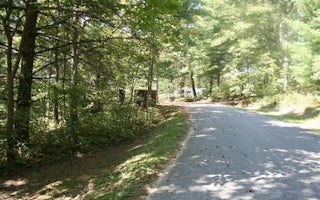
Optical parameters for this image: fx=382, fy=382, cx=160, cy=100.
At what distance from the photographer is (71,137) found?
11750mm

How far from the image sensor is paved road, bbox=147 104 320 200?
6266mm

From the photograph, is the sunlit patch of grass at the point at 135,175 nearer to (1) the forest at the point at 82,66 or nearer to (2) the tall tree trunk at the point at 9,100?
(2) the tall tree trunk at the point at 9,100

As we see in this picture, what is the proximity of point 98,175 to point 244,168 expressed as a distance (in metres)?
3.45

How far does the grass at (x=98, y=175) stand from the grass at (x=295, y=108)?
675cm

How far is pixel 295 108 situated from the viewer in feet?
65.8

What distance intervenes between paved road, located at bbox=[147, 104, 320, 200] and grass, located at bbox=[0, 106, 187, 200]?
1.26ft

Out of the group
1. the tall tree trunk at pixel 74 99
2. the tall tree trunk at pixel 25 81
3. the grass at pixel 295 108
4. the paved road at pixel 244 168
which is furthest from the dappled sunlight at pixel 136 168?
the grass at pixel 295 108

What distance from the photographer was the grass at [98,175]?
7127mm

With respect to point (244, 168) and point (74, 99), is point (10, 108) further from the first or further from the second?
point (244, 168)

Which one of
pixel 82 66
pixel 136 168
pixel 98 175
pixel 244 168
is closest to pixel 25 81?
pixel 82 66

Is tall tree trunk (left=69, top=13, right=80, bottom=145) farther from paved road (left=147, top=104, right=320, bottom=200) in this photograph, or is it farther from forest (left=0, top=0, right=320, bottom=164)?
paved road (left=147, top=104, right=320, bottom=200)

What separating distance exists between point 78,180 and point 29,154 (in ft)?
8.26

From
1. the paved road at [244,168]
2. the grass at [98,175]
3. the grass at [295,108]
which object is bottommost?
the grass at [98,175]

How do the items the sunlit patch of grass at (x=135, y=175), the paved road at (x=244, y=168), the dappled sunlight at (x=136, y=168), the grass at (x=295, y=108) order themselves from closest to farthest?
the paved road at (x=244, y=168), the sunlit patch of grass at (x=135, y=175), the dappled sunlight at (x=136, y=168), the grass at (x=295, y=108)
